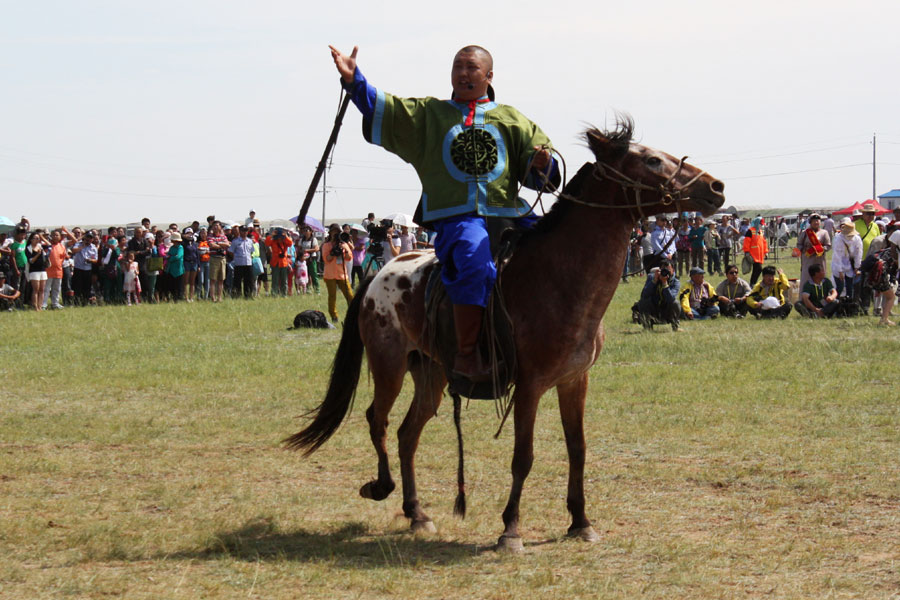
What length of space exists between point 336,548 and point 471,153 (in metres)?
2.33

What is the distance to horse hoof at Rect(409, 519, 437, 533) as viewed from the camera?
6.48 m

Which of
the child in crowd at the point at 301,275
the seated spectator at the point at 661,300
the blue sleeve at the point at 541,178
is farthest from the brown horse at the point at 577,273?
the child in crowd at the point at 301,275

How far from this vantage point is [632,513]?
6.73 metres

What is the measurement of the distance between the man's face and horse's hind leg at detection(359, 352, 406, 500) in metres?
1.69

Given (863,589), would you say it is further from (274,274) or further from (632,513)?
(274,274)

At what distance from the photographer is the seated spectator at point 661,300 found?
1764 centimetres

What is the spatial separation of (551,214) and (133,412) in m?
6.06

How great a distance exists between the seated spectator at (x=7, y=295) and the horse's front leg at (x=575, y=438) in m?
18.9

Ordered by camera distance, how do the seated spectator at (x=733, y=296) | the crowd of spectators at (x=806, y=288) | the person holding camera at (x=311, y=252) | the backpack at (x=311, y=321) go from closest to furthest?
the crowd of spectators at (x=806, y=288) < the backpack at (x=311, y=321) < the seated spectator at (x=733, y=296) < the person holding camera at (x=311, y=252)

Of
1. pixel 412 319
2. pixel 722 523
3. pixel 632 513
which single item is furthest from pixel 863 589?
pixel 412 319

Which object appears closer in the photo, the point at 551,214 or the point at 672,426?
the point at 551,214

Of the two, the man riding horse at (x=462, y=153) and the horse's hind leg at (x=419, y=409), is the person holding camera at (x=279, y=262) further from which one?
the man riding horse at (x=462, y=153)

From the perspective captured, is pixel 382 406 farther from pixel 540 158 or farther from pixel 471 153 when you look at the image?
pixel 540 158

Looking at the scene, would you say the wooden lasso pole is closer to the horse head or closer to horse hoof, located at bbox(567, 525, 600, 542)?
the horse head
